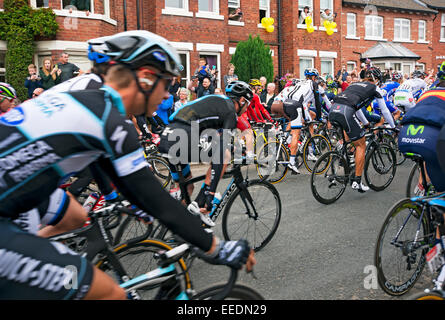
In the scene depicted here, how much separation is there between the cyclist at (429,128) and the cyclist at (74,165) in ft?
8.42

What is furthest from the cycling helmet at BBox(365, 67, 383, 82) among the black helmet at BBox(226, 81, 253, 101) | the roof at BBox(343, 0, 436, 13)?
the roof at BBox(343, 0, 436, 13)

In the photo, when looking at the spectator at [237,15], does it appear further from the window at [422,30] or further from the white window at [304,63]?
the window at [422,30]

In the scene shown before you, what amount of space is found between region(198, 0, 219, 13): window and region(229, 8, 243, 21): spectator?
1.71 metres

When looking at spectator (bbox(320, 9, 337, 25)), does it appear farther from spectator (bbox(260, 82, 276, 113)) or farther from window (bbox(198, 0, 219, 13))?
spectator (bbox(260, 82, 276, 113))

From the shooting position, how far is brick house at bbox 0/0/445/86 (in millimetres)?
15031

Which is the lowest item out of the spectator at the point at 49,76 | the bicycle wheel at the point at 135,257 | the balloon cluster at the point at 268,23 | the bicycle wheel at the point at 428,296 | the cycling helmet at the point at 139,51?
the bicycle wheel at the point at 428,296

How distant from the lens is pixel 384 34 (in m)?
31.8

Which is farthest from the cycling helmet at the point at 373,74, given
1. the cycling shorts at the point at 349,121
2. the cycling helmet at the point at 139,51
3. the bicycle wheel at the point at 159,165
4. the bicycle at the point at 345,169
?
the cycling helmet at the point at 139,51

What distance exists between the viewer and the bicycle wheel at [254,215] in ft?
15.2

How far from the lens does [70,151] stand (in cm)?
170

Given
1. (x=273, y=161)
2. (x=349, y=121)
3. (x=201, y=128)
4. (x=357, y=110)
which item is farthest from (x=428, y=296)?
(x=273, y=161)

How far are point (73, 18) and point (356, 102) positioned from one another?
38.5ft
